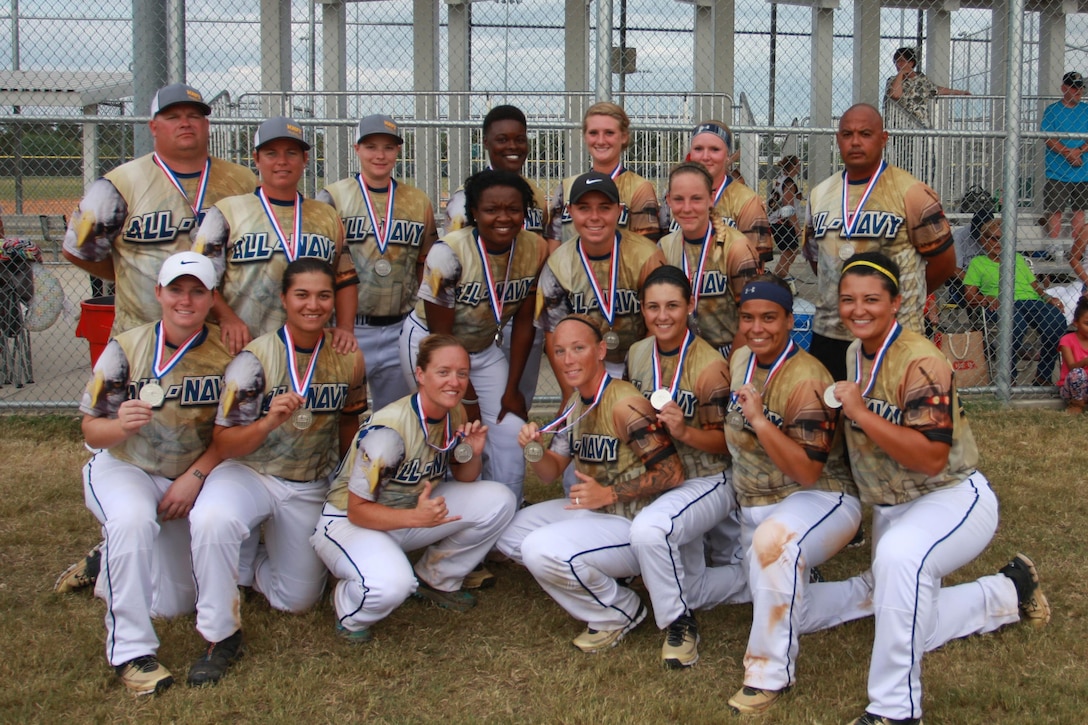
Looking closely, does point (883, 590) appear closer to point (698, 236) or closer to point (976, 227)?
point (698, 236)

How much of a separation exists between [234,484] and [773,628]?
225cm

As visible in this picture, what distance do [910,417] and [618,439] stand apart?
3.96ft

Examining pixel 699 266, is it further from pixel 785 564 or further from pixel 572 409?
pixel 785 564

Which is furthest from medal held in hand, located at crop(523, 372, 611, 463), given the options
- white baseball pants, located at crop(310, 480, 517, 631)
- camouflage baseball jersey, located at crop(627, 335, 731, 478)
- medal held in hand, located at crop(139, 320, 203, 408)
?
medal held in hand, located at crop(139, 320, 203, 408)

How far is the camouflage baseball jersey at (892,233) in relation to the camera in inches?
182

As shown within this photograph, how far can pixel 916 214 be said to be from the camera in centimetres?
462

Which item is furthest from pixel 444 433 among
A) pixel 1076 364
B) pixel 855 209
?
pixel 1076 364

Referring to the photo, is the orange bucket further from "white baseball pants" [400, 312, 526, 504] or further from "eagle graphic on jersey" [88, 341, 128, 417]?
"eagle graphic on jersey" [88, 341, 128, 417]

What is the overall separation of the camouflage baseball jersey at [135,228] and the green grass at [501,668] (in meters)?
1.47

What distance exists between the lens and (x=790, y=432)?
3.92m

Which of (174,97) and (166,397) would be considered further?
(174,97)

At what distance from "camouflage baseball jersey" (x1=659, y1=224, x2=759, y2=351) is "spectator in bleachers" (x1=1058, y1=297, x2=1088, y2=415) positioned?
4.53m

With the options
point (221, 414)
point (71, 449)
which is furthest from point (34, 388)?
point (221, 414)

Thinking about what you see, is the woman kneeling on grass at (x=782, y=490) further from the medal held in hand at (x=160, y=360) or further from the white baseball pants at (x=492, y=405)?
the medal held in hand at (x=160, y=360)
